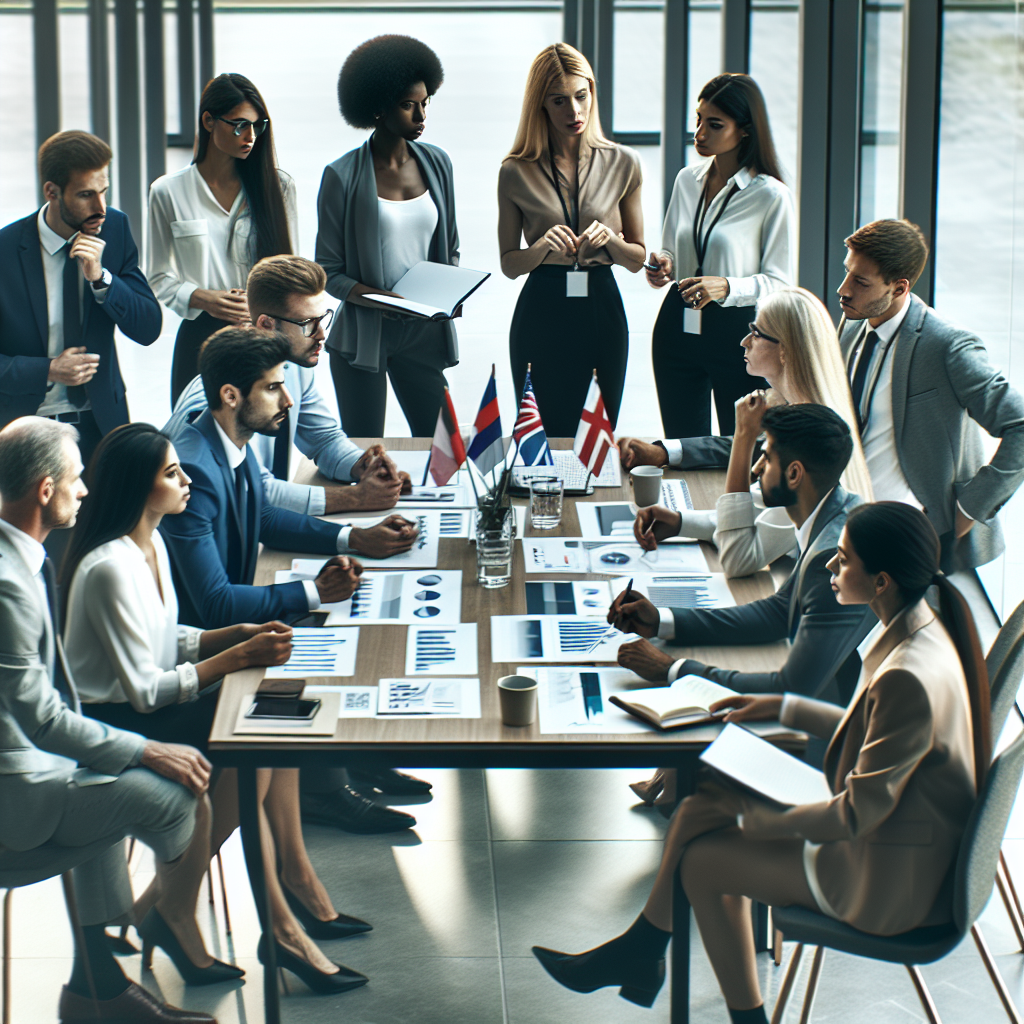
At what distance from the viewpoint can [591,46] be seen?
9.67 m

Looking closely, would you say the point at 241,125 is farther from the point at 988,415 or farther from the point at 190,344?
the point at 988,415

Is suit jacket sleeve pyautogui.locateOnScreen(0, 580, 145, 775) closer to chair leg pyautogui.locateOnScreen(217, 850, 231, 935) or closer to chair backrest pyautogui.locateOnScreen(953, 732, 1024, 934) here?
chair leg pyautogui.locateOnScreen(217, 850, 231, 935)

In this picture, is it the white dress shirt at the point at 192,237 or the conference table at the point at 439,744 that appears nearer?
the conference table at the point at 439,744

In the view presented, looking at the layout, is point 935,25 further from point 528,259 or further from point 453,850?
point 453,850

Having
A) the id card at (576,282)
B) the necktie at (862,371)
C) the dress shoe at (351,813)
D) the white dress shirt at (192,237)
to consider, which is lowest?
the dress shoe at (351,813)

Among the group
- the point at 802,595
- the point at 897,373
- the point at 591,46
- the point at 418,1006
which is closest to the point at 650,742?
the point at 802,595

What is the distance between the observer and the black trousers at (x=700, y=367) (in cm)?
467

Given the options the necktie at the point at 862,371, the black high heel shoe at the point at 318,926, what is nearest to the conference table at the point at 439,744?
the black high heel shoe at the point at 318,926

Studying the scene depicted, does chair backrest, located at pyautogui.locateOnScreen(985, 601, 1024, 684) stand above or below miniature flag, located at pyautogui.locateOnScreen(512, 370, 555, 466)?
below

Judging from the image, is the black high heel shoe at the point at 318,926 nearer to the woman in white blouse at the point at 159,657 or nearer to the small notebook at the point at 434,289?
the woman in white blouse at the point at 159,657

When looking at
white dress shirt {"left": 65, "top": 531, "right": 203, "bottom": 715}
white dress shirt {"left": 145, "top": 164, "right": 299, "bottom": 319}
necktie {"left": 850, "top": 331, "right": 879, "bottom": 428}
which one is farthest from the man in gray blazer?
white dress shirt {"left": 145, "top": 164, "right": 299, "bottom": 319}

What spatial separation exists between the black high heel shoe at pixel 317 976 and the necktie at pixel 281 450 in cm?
161

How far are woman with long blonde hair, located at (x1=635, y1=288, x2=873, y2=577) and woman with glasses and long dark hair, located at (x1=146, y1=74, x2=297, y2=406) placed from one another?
1.94 meters

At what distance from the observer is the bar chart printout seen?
2.81 meters
